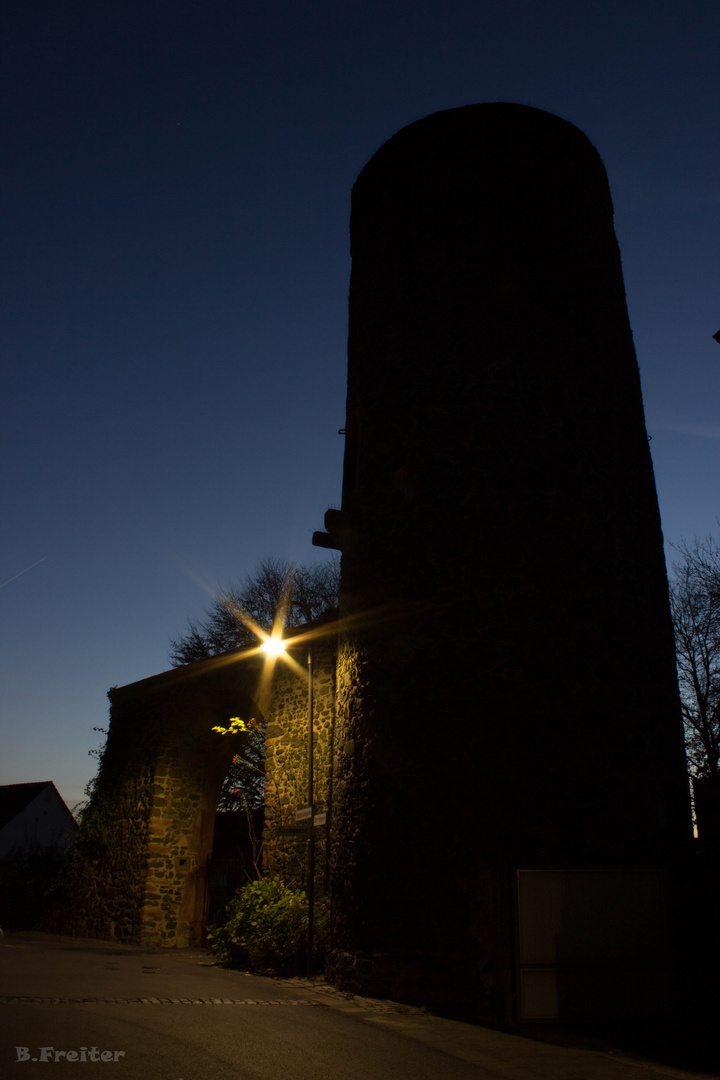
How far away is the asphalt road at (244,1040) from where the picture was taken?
444 cm

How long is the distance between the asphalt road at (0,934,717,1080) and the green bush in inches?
48.7

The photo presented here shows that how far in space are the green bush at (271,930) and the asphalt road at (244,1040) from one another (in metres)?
1.24

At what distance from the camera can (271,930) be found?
9.48m

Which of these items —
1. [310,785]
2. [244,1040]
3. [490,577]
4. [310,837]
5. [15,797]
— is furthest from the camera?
[15,797]

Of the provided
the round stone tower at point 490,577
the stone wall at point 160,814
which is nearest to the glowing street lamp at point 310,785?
the round stone tower at point 490,577

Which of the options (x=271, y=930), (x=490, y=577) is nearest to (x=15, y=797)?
(x=271, y=930)

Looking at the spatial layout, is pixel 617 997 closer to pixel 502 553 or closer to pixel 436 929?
pixel 436 929

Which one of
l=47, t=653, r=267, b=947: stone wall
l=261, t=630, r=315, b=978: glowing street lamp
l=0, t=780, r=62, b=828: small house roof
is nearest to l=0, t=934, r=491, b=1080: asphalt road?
l=261, t=630, r=315, b=978: glowing street lamp

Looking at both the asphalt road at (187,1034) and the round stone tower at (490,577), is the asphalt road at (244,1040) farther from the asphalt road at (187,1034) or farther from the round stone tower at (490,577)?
the round stone tower at (490,577)

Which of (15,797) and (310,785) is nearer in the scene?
(310,785)

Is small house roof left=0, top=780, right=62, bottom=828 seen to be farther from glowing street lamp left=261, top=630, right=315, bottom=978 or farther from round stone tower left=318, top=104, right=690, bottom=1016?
round stone tower left=318, top=104, right=690, bottom=1016

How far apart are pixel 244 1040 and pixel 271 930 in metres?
4.52

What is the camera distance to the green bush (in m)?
9.13

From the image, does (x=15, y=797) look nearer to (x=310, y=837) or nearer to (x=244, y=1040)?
(x=310, y=837)
